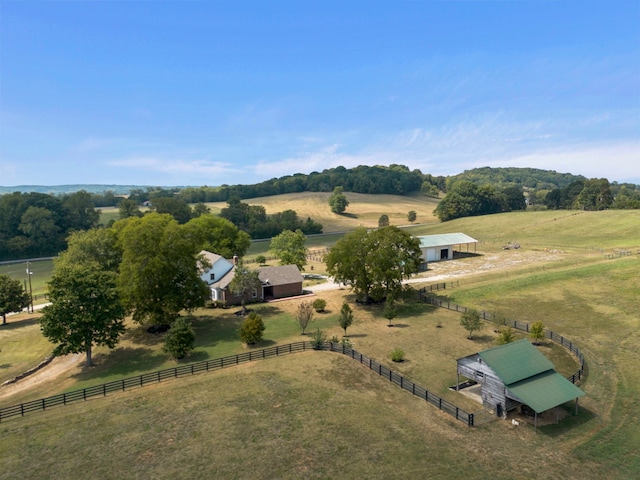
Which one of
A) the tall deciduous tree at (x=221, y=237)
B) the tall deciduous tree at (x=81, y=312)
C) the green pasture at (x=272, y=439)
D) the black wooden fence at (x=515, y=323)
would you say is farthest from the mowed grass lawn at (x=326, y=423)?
the tall deciduous tree at (x=221, y=237)

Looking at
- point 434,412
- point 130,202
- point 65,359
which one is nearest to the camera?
point 434,412

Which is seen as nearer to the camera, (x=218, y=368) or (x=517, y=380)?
(x=517, y=380)

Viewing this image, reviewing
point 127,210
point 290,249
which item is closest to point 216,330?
point 290,249

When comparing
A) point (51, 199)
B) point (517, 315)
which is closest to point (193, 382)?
point (517, 315)

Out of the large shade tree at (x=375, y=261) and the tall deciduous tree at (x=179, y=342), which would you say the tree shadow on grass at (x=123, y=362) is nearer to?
the tall deciduous tree at (x=179, y=342)

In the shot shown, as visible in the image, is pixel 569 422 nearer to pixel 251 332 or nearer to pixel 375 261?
pixel 251 332

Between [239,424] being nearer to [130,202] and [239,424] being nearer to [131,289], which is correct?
[131,289]

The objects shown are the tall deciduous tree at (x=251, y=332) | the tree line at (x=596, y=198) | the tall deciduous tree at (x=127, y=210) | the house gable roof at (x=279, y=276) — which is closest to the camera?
the tall deciduous tree at (x=251, y=332)
